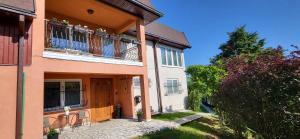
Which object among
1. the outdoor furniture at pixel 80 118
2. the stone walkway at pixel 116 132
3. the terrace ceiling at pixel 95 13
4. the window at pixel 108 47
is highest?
the terrace ceiling at pixel 95 13

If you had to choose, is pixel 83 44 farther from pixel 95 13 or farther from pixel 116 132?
pixel 116 132

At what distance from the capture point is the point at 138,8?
31.7 ft

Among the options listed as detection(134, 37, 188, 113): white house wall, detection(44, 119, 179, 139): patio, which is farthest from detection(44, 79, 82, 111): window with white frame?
detection(134, 37, 188, 113): white house wall

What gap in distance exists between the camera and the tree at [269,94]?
222 inches

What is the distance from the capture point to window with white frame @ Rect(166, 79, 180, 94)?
16.2m

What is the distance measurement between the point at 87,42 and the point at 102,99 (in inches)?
143

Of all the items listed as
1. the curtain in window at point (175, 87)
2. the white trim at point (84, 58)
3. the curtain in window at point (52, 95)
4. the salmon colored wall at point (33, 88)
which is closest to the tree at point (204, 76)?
the curtain in window at point (175, 87)

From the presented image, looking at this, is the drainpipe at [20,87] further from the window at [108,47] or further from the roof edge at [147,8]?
the roof edge at [147,8]

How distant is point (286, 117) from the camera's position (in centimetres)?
579

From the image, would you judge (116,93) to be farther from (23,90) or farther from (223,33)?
(223,33)

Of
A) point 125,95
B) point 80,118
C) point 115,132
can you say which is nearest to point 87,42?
point 80,118

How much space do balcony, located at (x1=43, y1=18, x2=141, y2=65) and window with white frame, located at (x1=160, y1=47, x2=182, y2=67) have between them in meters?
4.63

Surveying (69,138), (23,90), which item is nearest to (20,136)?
(23,90)

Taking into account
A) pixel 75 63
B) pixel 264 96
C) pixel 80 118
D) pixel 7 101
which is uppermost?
pixel 75 63
